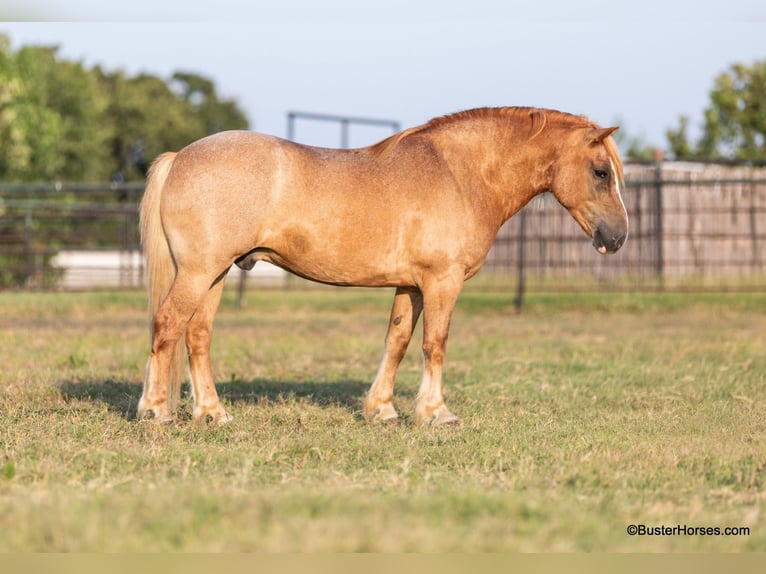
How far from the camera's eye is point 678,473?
488cm

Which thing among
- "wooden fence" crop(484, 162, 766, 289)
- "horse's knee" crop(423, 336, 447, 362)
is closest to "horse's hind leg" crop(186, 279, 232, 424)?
"horse's knee" crop(423, 336, 447, 362)

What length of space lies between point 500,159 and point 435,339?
136cm

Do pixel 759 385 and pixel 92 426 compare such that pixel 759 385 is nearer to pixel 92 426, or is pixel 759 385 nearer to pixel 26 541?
pixel 92 426

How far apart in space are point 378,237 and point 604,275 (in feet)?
55.7

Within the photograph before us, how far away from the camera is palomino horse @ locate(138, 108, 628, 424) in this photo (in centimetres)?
621

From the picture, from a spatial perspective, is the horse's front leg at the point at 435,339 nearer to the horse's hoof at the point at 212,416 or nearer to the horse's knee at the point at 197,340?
the horse's hoof at the point at 212,416

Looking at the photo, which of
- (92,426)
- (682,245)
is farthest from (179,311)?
(682,245)

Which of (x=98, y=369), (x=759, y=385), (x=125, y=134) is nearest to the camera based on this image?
(x=759, y=385)

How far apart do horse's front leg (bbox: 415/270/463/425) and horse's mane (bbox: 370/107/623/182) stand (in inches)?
38.5

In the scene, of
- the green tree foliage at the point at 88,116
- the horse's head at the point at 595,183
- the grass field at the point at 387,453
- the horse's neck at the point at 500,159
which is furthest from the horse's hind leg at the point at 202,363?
the green tree foliage at the point at 88,116

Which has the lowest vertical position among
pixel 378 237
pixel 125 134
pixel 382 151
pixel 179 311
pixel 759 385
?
pixel 759 385

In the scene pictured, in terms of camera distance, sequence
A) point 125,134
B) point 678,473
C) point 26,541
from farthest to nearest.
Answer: point 125,134, point 678,473, point 26,541

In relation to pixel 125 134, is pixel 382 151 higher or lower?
lower

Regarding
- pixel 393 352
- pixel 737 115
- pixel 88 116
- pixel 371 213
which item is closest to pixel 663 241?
pixel 737 115
